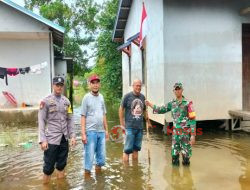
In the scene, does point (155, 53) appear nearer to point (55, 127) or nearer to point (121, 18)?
point (55, 127)

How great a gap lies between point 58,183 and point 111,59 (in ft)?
53.5

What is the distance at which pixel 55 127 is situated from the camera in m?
5.52

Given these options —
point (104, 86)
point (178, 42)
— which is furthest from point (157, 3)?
point (104, 86)

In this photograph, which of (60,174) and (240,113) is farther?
(240,113)

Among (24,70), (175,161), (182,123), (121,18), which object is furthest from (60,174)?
(121,18)

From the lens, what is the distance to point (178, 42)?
10.4 m

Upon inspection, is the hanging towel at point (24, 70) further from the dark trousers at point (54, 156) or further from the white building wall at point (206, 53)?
the dark trousers at point (54, 156)

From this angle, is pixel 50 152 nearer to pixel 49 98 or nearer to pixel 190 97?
pixel 49 98

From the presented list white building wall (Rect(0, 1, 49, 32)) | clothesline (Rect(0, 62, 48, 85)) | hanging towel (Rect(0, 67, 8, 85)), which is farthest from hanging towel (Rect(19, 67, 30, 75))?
white building wall (Rect(0, 1, 49, 32))

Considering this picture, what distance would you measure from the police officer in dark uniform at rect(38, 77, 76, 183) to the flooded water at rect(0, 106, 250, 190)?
1.84ft

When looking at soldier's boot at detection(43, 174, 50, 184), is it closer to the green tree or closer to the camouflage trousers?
the camouflage trousers

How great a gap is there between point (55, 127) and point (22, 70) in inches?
402

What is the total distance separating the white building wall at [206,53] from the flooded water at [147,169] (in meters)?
1.48

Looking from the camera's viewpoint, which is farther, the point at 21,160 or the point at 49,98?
the point at 21,160
